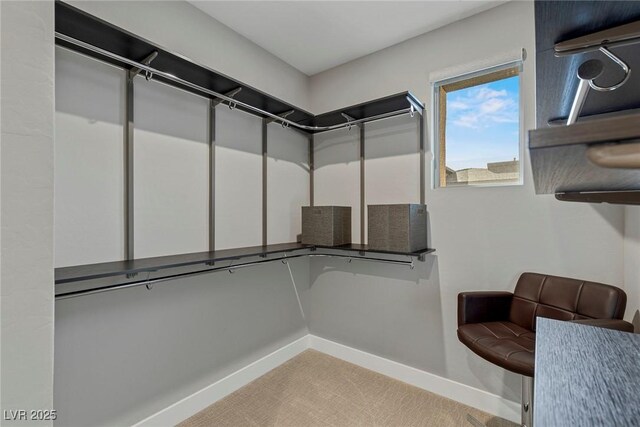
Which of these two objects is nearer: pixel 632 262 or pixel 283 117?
pixel 632 262

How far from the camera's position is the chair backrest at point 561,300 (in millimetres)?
1412

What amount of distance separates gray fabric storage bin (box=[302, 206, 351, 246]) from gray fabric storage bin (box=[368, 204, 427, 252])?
297mm

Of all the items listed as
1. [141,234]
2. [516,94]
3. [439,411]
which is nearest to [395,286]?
[439,411]

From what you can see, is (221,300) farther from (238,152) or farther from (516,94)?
(516,94)

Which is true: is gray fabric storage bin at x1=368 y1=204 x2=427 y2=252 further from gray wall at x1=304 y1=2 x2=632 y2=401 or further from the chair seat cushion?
the chair seat cushion

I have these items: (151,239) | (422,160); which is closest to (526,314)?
(422,160)

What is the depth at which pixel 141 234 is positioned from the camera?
1.66 metres

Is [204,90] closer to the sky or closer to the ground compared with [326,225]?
closer to the sky

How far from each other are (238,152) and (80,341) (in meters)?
1.45

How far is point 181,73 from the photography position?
1.66 m

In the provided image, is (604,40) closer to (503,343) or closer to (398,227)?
(503,343)

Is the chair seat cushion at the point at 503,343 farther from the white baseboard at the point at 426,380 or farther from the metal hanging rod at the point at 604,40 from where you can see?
the metal hanging rod at the point at 604,40

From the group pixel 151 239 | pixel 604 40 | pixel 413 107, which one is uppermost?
pixel 413 107

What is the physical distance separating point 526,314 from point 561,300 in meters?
0.20
